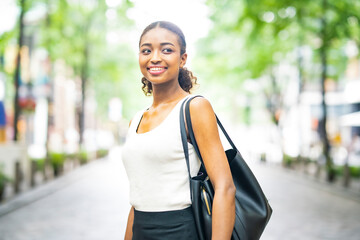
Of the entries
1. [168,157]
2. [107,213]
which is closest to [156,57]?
[168,157]

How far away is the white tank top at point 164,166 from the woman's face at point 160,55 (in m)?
0.16

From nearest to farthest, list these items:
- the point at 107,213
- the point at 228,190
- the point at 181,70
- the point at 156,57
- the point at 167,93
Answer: the point at 228,190, the point at 156,57, the point at 167,93, the point at 181,70, the point at 107,213

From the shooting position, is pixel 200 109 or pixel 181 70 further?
pixel 181 70

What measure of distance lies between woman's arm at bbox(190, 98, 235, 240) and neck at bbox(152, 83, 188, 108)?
0.82 ft

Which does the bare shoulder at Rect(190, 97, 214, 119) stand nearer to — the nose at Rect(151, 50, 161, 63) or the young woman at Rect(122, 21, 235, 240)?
the young woman at Rect(122, 21, 235, 240)

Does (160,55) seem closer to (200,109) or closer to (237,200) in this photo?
(200,109)

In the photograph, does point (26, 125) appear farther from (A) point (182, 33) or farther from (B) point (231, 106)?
(A) point (182, 33)

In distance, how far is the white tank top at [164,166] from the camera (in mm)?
1845

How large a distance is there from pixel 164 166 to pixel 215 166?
205 millimetres

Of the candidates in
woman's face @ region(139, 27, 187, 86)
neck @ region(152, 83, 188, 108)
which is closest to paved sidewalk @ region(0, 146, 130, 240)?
neck @ region(152, 83, 188, 108)

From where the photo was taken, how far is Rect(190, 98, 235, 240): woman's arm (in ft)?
5.80

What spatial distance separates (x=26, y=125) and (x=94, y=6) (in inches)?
681

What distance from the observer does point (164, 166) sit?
1.86 metres

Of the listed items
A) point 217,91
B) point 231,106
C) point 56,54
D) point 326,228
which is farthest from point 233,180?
point 231,106
